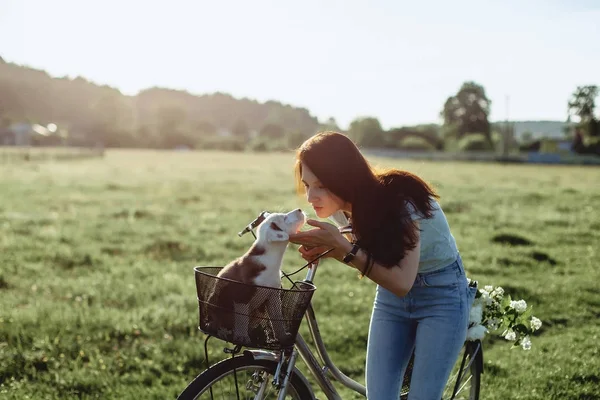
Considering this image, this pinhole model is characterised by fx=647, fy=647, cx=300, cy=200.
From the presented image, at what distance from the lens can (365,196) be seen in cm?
306

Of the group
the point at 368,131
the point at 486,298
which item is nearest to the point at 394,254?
the point at 486,298

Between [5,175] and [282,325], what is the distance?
3095 centimetres

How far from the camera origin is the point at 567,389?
5281mm

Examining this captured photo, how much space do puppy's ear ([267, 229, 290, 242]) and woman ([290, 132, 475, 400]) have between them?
49 millimetres

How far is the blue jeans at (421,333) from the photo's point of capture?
3.30 meters

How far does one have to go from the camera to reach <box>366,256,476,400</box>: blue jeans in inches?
130

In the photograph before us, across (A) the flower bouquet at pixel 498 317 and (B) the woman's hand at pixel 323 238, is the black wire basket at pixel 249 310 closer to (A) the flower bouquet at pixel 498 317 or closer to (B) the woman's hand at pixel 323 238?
(B) the woman's hand at pixel 323 238

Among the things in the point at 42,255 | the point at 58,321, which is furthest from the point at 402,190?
the point at 42,255

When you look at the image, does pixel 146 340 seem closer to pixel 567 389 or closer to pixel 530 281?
pixel 567 389

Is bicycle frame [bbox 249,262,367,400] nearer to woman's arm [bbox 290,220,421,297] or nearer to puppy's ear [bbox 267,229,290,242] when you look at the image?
woman's arm [bbox 290,220,421,297]

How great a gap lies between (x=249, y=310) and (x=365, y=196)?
794 mm

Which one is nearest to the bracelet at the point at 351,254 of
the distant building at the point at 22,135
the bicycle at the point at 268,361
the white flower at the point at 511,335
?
the bicycle at the point at 268,361

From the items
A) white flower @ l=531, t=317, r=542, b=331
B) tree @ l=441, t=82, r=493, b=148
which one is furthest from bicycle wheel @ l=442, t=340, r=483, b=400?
tree @ l=441, t=82, r=493, b=148

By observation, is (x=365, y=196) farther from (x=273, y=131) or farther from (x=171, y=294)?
(x=273, y=131)
